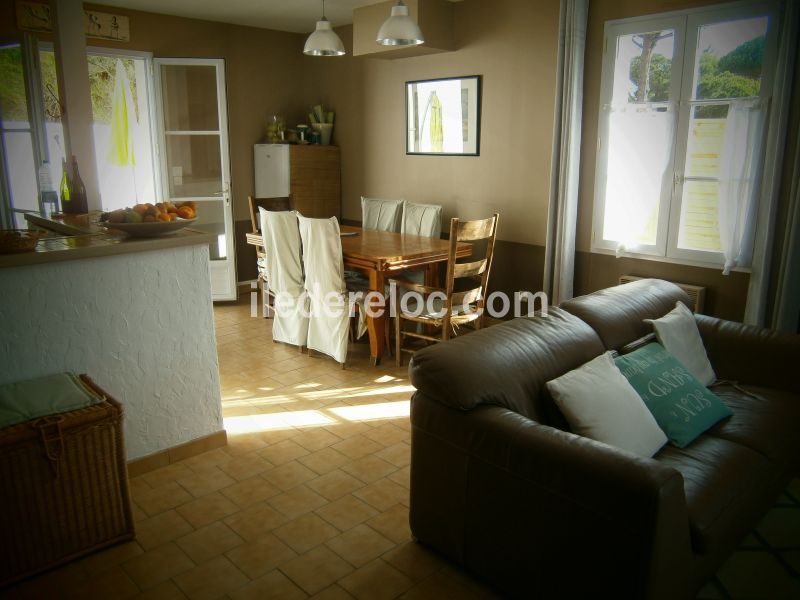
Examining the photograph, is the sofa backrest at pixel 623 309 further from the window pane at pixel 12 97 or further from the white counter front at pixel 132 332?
the window pane at pixel 12 97


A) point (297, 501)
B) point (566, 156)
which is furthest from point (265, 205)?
point (297, 501)

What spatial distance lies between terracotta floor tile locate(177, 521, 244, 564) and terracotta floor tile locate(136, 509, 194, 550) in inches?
2.1

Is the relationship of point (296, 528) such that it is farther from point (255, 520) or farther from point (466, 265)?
point (466, 265)

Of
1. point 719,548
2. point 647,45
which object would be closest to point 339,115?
point 647,45

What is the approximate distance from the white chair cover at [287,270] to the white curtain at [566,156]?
1.79 meters

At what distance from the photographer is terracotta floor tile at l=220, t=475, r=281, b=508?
262cm

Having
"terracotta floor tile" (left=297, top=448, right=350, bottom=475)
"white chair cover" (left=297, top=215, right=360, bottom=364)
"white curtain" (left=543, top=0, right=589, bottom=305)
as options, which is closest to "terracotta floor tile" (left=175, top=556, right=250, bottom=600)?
"terracotta floor tile" (left=297, top=448, right=350, bottom=475)

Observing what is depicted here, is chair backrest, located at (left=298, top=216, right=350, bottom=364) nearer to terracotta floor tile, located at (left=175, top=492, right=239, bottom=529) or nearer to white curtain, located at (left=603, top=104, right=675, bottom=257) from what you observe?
terracotta floor tile, located at (left=175, top=492, right=239, bottom=529)

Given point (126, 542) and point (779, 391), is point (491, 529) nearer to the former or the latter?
point (126, 542)

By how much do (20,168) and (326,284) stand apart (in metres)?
2.75

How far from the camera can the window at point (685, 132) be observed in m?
3.45

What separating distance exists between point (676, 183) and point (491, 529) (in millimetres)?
2811

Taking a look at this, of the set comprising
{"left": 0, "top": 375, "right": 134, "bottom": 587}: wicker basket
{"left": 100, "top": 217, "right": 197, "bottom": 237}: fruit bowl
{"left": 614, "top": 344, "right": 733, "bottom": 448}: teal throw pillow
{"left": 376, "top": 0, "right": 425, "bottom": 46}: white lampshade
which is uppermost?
{"left": 376, "top": 0, "right": 425, "bottom": 46}: white lampshade

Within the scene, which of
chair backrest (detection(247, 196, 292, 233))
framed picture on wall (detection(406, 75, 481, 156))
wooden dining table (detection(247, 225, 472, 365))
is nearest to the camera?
wooden dining table (detection(247, 225, 472, 365))
